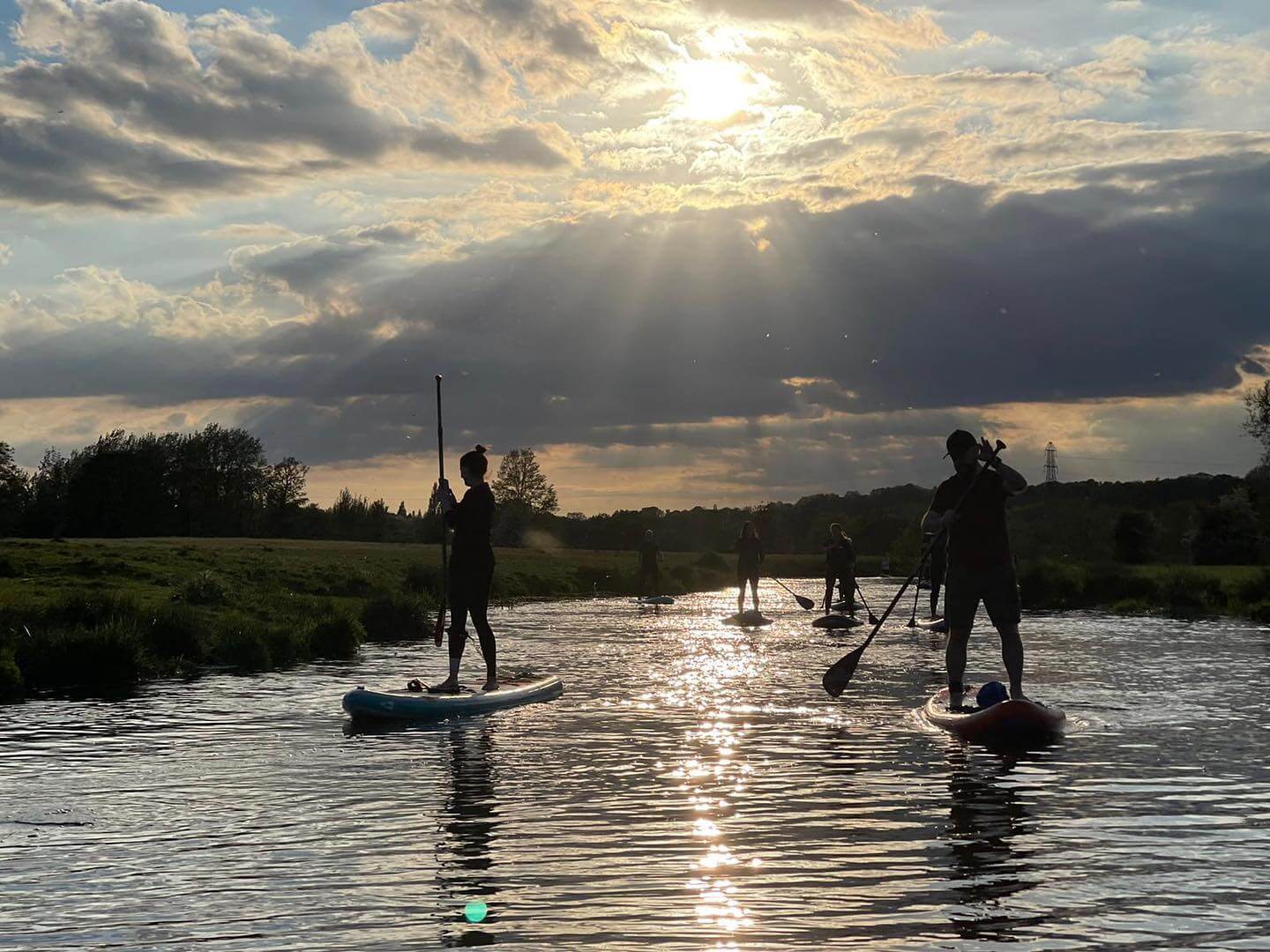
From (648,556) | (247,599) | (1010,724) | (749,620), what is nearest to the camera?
(1010,724)

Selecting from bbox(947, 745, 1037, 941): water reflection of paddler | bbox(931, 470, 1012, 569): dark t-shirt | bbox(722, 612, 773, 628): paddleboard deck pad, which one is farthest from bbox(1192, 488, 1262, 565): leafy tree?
bbox(947, 745, 1037, 941): water reflection of paddler

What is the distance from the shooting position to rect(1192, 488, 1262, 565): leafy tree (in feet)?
264

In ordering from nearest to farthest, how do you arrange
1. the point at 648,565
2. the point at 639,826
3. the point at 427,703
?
the point at 639,826 → the point at 427,703 → the point at 648,565

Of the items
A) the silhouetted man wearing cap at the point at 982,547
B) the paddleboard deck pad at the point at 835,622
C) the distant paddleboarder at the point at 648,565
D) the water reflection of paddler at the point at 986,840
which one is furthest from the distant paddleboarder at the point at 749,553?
the water reflection of paddler at the point at 986,840

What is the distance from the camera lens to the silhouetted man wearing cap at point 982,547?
12.6 m

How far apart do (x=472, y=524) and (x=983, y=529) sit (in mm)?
5798

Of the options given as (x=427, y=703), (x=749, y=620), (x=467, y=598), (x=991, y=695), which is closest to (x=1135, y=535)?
(x=749, y=620)

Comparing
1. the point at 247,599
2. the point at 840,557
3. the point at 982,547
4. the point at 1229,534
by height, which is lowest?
the point at 247,599

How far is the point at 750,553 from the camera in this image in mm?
33375

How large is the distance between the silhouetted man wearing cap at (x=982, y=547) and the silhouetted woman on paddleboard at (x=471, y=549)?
520 cm

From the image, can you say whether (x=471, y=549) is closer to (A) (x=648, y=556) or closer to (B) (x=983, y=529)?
(B) (x=983, y=529)

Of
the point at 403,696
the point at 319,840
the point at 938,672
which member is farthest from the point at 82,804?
the point at 938,672

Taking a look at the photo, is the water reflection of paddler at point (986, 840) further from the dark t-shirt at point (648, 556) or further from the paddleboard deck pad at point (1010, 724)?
the dark t-shirt at point (648, 556)

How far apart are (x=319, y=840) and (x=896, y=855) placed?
3.47m
